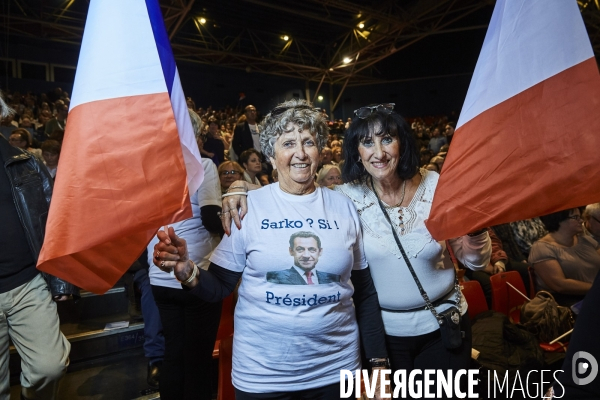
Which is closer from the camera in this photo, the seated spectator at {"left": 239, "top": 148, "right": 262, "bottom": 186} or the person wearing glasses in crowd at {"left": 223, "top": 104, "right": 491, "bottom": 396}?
the person wearing glasses in crowd at {"left": 223, "top": 104, "right": 491, "bottom": 396}

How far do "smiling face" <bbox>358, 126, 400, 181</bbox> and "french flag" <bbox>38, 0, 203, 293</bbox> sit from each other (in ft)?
2.46

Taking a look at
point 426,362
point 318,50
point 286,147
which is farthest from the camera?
point 318,50

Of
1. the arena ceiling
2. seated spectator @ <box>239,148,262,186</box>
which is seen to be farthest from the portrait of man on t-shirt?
the arena ceiling

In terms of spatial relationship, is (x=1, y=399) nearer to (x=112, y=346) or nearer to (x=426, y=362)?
(x=112, y=346)

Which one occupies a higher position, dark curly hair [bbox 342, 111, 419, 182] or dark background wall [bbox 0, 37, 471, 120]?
dark background wall [bbox 0, 37, 471, 120]

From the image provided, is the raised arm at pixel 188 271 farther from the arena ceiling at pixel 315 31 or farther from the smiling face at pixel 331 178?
the arena ceiling at pixel 315 31

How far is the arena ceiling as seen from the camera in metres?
12.6

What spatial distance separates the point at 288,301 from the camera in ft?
4.56

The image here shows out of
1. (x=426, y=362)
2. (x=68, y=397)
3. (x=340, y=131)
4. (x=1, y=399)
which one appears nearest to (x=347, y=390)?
(x=426, y=362)

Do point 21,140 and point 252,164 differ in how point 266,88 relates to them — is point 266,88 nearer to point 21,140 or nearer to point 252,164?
point 252,164

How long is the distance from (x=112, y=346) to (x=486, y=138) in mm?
3194

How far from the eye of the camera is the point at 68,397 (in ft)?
8.99

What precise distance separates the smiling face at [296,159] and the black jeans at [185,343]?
901 millimetres

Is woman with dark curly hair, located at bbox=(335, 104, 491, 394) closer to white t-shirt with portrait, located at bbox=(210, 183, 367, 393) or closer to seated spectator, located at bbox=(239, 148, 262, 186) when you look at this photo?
white t-shirt with portrait, located at bbox=(210, 183, 367, 393)
